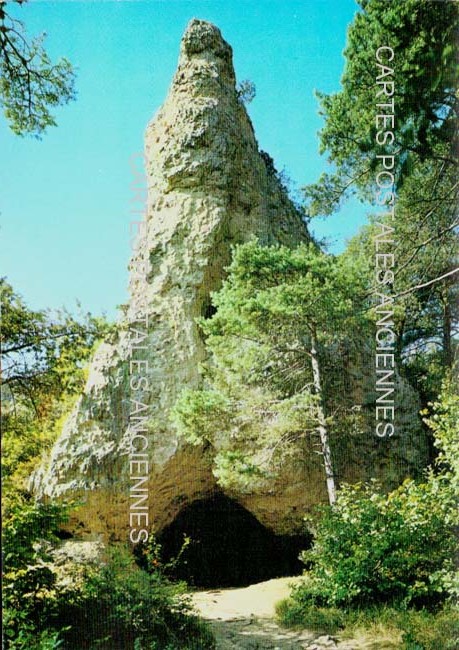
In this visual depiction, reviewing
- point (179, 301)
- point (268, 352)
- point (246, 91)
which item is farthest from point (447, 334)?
point (246, 91)

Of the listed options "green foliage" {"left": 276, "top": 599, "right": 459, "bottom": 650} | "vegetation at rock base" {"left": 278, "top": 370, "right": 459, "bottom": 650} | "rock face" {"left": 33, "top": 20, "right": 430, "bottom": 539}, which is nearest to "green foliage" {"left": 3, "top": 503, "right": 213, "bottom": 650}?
"green foliage" {"left": 276, "top": 599, "right": 459, "bottom": 650}

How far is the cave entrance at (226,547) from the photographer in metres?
10.2

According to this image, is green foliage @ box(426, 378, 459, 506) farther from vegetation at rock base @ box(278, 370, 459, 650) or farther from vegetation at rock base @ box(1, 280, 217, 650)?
vegetation at rock base @ box(1, 280, 217, 650)

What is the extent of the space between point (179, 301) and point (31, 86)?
15.3 ft

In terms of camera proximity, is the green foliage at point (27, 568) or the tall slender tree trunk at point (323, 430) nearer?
the green foliage at point (27, 568)

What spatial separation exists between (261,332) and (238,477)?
2137 mm

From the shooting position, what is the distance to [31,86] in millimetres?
6711

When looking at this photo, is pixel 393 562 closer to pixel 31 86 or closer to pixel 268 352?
pixel 268 352

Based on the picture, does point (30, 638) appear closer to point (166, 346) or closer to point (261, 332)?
point (261, 332)

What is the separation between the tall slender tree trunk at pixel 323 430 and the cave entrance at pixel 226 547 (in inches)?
98.2

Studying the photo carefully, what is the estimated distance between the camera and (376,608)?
20.8 ft

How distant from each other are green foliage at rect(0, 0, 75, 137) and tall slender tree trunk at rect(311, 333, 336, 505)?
15.8 feet

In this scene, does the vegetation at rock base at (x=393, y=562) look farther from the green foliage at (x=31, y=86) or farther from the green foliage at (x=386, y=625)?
the green foliage at (x=31, y=86)

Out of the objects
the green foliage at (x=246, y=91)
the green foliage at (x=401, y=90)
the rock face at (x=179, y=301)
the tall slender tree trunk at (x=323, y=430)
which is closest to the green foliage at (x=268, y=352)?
the tall slender tree trunk at (x=323, y=430)
